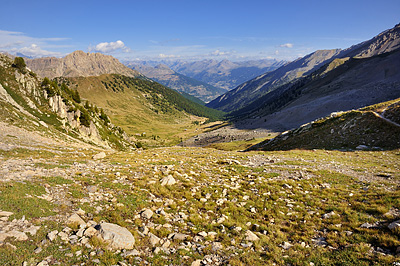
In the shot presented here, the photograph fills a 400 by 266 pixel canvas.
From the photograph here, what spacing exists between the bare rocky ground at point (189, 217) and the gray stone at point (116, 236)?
0.04m

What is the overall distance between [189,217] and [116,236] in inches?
178

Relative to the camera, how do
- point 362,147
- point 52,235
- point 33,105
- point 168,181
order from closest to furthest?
point 52,235
point 168,181
point 362,147
point 33,105

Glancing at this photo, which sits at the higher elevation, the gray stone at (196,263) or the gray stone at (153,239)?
the gray stone at (153,239)

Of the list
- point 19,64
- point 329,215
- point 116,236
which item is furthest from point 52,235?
point 19,64

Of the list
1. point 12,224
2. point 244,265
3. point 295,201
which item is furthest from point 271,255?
point 12,224

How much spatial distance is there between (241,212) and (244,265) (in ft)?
16.0

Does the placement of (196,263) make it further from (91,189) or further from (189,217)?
(91,189)

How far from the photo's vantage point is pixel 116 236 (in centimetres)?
895

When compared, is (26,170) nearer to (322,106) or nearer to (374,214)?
(374,214)

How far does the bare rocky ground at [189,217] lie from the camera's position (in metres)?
8.32

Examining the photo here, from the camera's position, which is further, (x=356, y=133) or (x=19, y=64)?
(x=19, y=64)

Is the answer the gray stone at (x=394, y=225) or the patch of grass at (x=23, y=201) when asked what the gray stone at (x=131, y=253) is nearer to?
the patch of grass at (x=23, y=201)

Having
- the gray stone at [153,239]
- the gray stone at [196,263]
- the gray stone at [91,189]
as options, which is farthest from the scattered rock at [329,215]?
the gray stone at [91,189]

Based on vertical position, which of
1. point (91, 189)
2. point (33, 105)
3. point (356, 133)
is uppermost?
point (33, 105)
